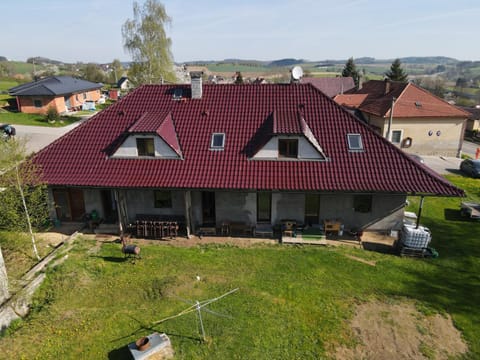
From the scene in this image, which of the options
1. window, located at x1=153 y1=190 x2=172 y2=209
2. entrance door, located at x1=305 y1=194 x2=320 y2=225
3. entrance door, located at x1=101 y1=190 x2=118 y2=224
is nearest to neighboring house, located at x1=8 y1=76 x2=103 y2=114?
entrance door, located at x1=101 y1=190 x2=118 y2=224

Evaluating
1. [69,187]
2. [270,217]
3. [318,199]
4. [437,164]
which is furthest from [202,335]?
[437,164]

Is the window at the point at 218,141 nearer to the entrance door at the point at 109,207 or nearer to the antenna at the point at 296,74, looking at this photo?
the entrance door at the point at 109,207

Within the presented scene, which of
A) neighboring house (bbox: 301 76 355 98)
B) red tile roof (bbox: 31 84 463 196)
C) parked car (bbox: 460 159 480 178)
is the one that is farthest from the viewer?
neighboring house (bbox: 301 76 355 98)

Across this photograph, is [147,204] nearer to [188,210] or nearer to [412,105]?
[188,210]

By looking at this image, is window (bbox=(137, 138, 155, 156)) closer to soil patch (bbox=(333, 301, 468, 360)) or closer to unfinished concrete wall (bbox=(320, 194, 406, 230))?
unfinished concrete wall (bbox=(320, 194, 406, 230))

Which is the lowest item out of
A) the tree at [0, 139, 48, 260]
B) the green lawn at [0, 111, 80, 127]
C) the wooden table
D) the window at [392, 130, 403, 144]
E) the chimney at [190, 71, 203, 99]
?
the wooden table

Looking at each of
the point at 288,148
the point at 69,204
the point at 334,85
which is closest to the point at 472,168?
the point at 288,148
